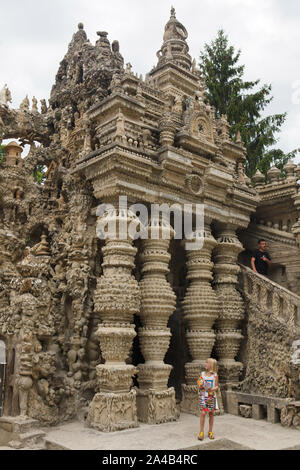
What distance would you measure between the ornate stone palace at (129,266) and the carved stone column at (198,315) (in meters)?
0.03

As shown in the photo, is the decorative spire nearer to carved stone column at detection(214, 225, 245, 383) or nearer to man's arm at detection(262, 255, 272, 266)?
carved stone column at detection(214, 225, 245, 383)

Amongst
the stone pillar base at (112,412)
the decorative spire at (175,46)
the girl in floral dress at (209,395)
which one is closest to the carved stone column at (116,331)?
the stone pillar base at (112,412)

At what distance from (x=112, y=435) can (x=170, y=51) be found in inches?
417

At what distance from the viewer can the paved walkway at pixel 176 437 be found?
634cm

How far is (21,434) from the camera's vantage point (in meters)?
6.48

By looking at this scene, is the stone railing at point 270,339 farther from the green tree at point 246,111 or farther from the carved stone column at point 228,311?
the green tree at point 246,111

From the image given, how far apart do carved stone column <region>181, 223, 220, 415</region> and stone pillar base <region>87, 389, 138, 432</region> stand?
1891 mm

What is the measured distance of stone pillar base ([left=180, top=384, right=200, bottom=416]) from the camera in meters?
8.79

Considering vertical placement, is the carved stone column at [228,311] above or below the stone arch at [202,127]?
below

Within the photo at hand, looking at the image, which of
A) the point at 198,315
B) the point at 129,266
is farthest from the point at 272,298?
the point at 129,266

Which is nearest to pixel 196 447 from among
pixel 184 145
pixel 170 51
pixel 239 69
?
pixel 184 145

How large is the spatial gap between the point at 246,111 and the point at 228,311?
12372 mm

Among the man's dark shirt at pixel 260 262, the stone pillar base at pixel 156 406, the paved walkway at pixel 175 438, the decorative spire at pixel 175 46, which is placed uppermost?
the decorative spire at pixel 175 46
